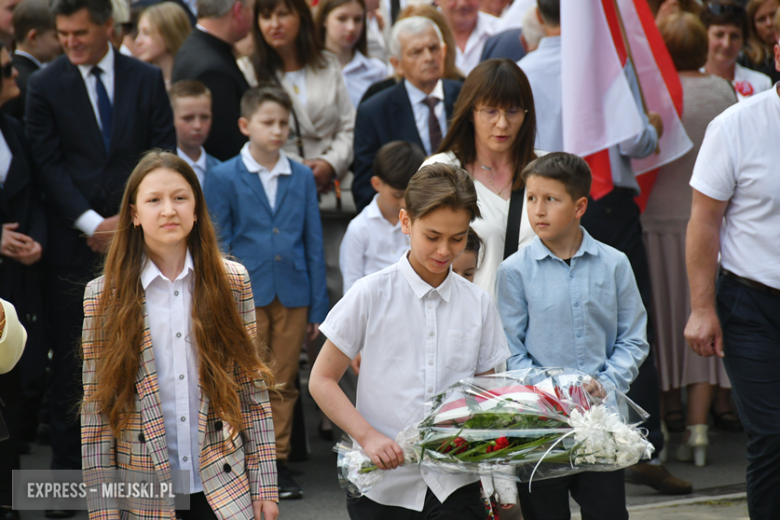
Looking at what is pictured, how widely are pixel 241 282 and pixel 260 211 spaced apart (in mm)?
2085

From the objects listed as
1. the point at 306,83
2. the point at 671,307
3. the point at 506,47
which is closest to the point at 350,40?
the point at 306,83

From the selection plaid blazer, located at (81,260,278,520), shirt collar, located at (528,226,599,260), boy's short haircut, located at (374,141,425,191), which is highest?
boy's short haircut, located at (374,141,425,191)

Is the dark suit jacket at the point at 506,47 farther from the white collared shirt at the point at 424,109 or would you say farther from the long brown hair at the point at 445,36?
the white collared shirt at the point at 424,109

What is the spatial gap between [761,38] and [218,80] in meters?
4.64

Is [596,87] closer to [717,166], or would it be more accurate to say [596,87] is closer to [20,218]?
[717,166]

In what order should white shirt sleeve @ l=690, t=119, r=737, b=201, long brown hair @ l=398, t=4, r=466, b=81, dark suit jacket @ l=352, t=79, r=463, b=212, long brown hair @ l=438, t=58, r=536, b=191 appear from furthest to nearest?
long brown hair @ l=398, t=4, r=466, b=81, dark suit jacket @ l=352, t=79, r=463, b=212, long brown hair @ l=438, t=58, r=536, b=191, white shirt sleeve @ l=690, t=119, r=737, b=201

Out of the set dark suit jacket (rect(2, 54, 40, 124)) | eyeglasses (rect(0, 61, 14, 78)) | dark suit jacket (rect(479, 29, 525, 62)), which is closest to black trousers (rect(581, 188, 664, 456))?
dark suit jacket (rect(479, 29, 525, 62))

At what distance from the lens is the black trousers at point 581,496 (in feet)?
11.5

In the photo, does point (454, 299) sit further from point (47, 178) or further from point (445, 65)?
point (445, 65)

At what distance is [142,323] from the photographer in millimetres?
3133

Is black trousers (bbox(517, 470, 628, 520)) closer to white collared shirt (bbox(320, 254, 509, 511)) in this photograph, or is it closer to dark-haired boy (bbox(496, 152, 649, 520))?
dark-haired boy (bbox(496, 152, 649, 520))

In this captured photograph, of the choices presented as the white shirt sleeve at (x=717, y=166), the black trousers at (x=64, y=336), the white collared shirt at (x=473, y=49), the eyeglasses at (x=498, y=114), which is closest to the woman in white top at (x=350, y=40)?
the white collared shirt at (x=473, y=49)

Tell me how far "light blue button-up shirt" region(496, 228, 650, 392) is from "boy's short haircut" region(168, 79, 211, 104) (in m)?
2.99

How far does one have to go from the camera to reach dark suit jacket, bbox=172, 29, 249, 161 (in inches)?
241
